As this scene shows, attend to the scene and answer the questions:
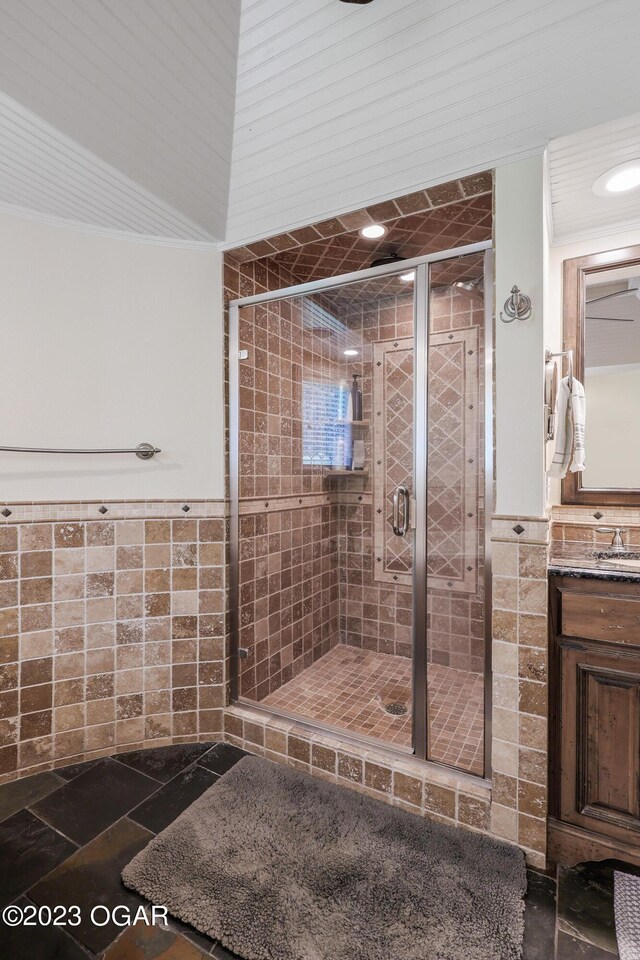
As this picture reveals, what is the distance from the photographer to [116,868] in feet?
4.62

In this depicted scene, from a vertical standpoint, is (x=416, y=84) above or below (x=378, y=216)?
above

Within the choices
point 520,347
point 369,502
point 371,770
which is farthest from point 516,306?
point 371,770

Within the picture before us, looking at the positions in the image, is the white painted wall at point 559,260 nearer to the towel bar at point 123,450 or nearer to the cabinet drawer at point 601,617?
the cabinet drawer at point 601,617

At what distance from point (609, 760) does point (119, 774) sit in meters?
1.82

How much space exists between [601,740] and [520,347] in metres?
1.26

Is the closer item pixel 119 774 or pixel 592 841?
pixel 592 841

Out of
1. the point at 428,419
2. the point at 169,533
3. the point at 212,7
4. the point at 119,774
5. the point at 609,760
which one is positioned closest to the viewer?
the point at 212,7

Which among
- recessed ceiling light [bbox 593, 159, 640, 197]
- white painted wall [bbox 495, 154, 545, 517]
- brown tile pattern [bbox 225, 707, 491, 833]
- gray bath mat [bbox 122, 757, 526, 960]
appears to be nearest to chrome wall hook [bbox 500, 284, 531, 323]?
white painted wall [bbox 495, 154, 545, 517]

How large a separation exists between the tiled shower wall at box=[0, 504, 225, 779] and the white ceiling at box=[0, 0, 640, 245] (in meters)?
1.34

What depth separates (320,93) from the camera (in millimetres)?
1463

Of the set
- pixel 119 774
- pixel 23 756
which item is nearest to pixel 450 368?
pixel 119 774

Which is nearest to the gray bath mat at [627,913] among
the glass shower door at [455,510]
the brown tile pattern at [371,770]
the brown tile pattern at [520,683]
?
the brown tile pattern at [520,683]

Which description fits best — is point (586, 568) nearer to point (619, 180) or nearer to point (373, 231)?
point (619, 180)

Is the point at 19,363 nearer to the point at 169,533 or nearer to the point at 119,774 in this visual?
the point at 169,533
